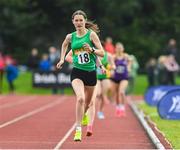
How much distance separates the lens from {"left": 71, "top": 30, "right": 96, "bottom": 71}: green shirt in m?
13.4

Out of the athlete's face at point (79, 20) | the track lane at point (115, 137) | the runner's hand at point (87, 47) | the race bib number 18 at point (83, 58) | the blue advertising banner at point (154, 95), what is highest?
the athlete's face at point (79, 20)

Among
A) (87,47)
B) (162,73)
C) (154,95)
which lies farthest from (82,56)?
(162,73)

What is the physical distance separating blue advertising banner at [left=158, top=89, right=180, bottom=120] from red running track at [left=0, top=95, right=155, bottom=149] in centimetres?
71

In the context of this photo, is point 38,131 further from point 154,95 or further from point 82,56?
point 154,95

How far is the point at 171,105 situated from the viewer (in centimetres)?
1784

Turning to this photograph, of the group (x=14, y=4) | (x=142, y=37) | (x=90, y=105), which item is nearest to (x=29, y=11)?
(x=14, y=4)

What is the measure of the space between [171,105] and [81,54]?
4992mm

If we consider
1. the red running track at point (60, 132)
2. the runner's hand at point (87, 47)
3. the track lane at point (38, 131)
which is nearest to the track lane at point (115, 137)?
the red running track at point (60, 132)

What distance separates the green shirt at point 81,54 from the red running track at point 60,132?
133 cm

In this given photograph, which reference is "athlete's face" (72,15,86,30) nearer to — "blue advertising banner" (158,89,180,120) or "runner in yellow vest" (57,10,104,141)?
"runner in yellow vest" (57,10,104,141)

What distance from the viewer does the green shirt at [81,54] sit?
528 inches

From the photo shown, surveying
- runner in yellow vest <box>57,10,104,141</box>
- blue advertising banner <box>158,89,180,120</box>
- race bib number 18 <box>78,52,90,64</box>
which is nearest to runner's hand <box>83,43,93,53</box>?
runner in yellow vest <box>57,10,104,141</box>

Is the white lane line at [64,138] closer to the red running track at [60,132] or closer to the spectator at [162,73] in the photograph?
the red running track at [60,132]

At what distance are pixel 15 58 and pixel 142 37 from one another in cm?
926
